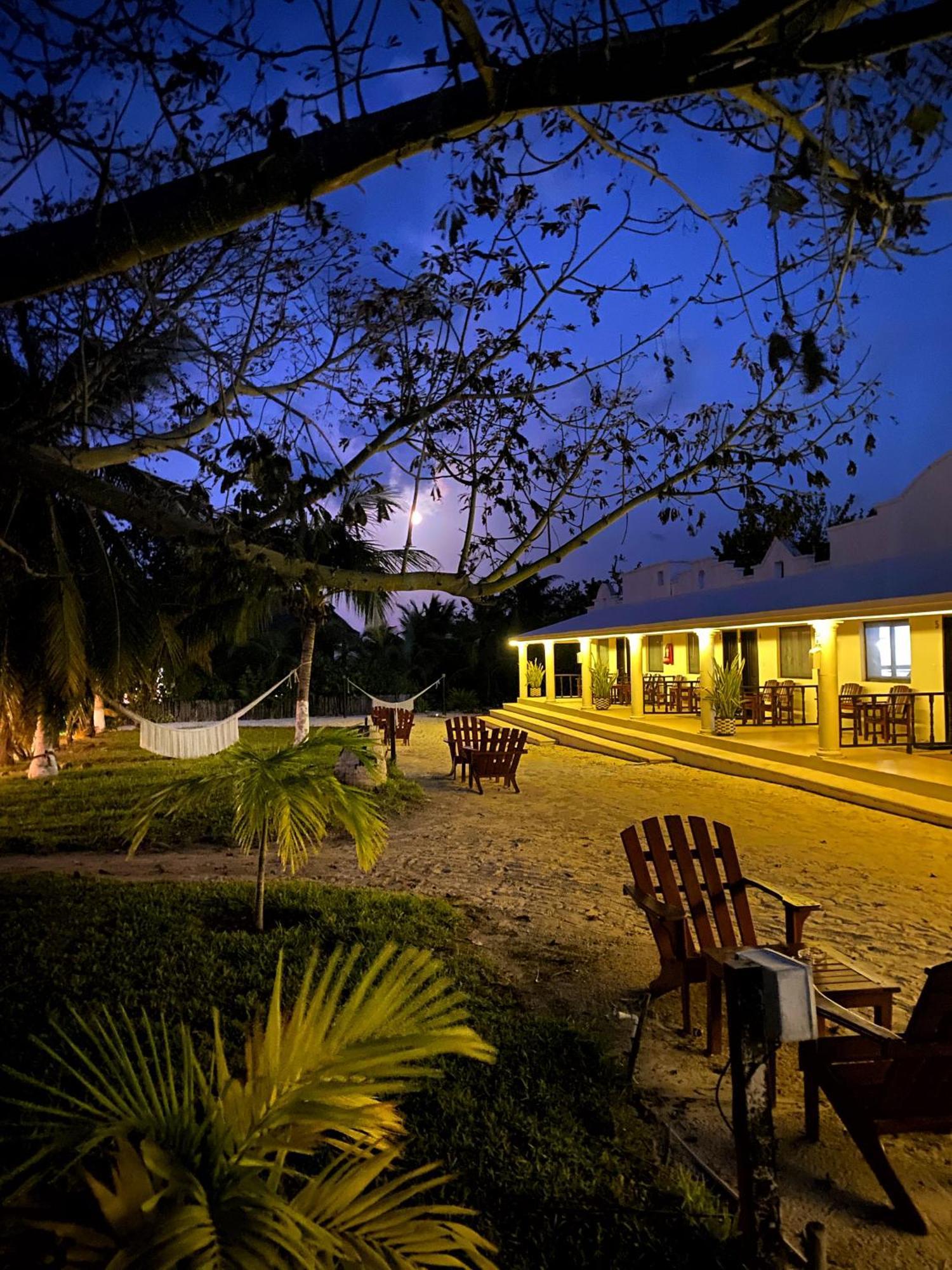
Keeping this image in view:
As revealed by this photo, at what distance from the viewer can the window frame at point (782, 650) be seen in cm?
1603

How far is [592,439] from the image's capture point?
6.22 metres

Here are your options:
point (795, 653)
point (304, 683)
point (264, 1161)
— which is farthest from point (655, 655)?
point (264, 1161)

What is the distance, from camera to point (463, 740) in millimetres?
12484

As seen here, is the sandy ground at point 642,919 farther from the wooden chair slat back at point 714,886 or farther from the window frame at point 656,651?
the window frame at point 656,651

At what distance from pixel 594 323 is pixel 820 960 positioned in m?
4.12

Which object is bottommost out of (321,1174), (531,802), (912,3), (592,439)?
(531,802)

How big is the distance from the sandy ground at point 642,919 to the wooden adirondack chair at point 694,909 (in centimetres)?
24

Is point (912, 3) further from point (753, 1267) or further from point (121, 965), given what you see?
point (121, 965)

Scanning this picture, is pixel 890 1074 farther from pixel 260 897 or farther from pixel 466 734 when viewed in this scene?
pixel 466 734

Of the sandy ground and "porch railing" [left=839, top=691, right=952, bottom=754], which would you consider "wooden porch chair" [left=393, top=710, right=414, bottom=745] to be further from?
"porch railing" [left=839, top=691, right=952, bottom=754]

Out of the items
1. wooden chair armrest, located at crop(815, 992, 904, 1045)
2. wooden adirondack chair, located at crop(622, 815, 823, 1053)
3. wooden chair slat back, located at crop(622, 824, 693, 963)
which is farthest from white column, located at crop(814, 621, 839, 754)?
wooden chair armrest, located at crop(815, 992, 904, 1045)

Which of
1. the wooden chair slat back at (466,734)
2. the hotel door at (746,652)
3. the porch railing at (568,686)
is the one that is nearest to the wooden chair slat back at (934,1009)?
the wooden chair slat back at (466,734)

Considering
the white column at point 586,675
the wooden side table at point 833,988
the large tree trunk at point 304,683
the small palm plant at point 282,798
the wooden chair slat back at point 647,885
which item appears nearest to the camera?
the wooden side table at point 833,988

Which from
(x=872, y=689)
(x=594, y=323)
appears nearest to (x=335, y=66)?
(x=594, y=323)
